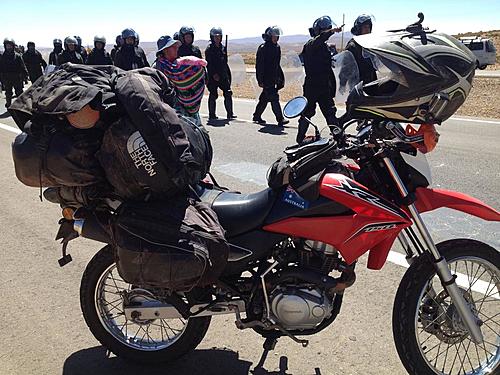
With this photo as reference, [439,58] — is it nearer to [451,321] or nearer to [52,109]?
[451,321]

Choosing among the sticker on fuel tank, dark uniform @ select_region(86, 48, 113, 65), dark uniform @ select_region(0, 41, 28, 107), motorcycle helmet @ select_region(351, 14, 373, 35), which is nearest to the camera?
the sticker on fuel tank

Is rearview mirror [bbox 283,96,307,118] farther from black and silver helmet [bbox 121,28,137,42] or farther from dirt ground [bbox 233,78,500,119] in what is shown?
black and silver helmet [bbox 121,28,137,42]

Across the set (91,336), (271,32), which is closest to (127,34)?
(271,32)

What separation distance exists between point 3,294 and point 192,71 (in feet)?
10.9

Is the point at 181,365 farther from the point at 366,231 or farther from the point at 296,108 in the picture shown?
the point at 296,108

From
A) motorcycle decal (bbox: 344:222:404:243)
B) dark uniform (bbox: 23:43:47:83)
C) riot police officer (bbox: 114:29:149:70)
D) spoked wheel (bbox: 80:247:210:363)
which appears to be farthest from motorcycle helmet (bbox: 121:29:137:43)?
motorcycle decal (bbox: 344:222:404:243)

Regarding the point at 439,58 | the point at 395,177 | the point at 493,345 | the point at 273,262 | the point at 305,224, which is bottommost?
the point at 493,345

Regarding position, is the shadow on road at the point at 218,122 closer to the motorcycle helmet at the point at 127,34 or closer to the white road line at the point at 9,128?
the motorcycle helmet at the point at 127,34

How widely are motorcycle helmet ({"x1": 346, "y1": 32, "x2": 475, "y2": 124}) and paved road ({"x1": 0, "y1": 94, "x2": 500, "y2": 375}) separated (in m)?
1.46

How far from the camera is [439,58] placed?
2381mm

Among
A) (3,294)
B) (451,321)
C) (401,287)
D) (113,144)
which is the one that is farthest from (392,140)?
(3,294)

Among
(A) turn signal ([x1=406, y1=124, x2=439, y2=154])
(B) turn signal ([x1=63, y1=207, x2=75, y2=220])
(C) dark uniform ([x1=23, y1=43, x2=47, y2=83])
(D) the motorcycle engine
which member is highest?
(A) turn signal ([x1=406, y1=124, x2=439, y2=154])

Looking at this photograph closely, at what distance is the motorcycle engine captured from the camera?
2.66 metres

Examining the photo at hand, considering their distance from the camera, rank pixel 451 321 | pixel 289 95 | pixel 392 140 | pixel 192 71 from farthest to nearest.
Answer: pixel 289 95, pixel 192 71, pixel 451 321, pixel 392 140
